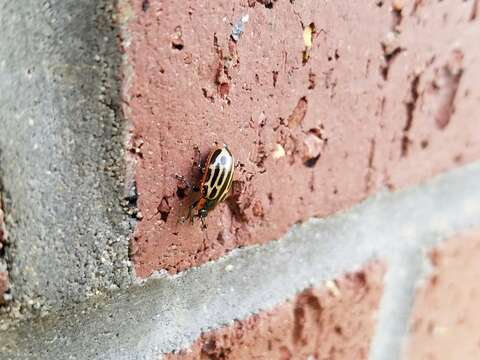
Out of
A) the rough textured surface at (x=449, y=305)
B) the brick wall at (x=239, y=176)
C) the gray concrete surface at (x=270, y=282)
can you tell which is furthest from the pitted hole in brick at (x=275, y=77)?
the rough textured surface at (x=449, y=305)

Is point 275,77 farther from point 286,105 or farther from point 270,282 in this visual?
point 270,282

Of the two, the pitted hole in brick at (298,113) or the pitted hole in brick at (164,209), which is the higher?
the pitted hole in brick at (298,113)

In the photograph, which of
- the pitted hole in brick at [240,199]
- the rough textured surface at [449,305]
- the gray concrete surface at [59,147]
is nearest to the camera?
the gray concrete surface at [59,147]

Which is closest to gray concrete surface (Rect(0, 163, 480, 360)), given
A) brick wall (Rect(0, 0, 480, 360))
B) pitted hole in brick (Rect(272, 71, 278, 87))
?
brick wall (Rect(0, 0, 480, 360))

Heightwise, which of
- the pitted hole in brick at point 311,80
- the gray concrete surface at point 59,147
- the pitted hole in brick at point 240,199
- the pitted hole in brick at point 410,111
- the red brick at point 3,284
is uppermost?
the pitted hole in brick at point 410,111

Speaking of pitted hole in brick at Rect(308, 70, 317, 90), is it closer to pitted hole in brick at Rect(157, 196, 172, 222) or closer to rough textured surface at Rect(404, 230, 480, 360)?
pitted hole in brick at Rect(157, 196, 172, 222)

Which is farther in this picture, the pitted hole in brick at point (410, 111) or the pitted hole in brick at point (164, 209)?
the pitted hole in brick at point (410, 111)

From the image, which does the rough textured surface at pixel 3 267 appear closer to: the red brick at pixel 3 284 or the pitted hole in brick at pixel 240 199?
the red brick at pixel 3 284

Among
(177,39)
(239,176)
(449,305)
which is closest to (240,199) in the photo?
(239,176)

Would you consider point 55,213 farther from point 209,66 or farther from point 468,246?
point 468,246
